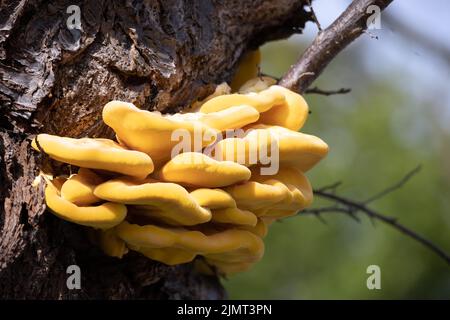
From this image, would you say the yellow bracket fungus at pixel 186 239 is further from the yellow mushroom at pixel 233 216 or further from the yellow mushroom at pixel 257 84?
the yellow mushroom at pixel 257 84

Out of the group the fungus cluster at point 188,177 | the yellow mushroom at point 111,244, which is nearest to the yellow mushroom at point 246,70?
the fungus cluster at point 188,177

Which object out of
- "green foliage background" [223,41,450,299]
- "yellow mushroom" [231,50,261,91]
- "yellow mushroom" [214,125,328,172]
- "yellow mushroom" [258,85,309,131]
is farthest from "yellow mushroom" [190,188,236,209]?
"green foliage background" [223,41,450,299]

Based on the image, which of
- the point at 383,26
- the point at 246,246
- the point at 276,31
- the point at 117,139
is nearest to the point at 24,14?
the point at 117,139

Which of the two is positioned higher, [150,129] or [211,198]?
[150,129]

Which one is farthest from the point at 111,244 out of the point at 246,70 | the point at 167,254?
the point at 246,70

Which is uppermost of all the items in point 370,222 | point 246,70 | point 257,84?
point 370,222

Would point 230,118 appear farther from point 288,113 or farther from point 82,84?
point 82,84

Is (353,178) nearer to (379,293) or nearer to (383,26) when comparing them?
(379,293)

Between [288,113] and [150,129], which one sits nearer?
[150,129]
